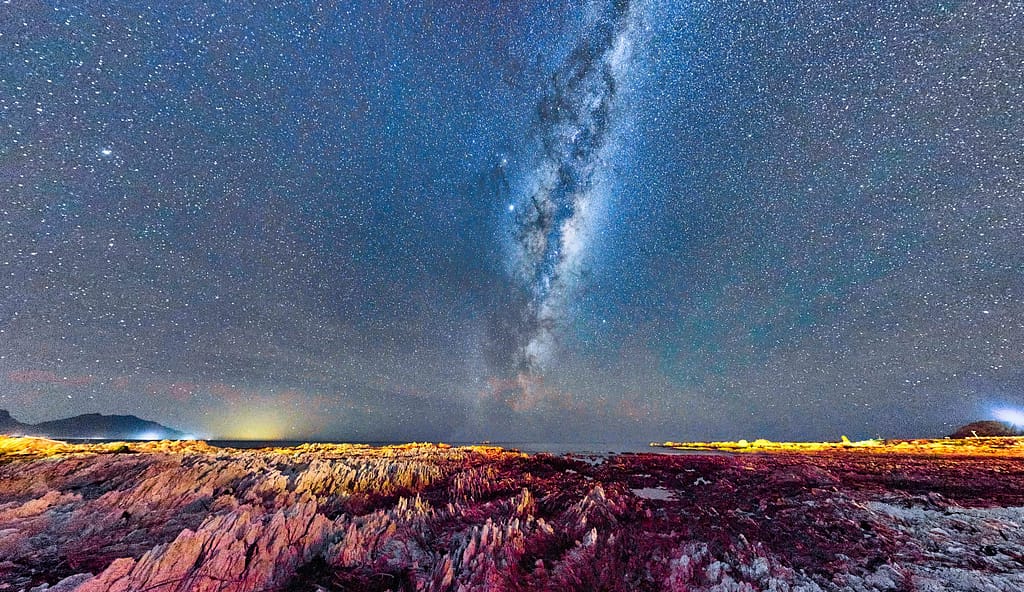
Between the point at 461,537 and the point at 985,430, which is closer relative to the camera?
the point at 461,537

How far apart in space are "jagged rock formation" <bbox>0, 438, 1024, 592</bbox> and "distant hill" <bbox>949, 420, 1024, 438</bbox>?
181970 mm

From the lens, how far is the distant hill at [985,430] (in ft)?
402

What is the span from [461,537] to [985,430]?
227m

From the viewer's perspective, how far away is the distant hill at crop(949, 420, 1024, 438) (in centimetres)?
12243

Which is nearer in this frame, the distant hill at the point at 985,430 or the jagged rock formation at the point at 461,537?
the jagged rock formation at the point at 461,537

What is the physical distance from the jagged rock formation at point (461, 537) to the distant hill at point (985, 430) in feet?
597

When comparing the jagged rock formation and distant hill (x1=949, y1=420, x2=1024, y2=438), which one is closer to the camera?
the jagged rock formation

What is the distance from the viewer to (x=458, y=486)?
62.2 feet

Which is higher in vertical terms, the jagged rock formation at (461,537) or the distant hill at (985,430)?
the jagged rock formation at (461,537)

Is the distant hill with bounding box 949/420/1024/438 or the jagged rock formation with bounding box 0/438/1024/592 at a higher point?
the jagged rock formation with bounding box 0/438/1024/592

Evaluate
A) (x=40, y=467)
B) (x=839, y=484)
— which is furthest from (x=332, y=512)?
(x=839, y=484)

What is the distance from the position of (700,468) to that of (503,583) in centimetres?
3262

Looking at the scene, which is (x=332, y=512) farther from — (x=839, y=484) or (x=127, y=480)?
(x=839, y=484)

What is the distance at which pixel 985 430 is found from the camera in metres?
134
